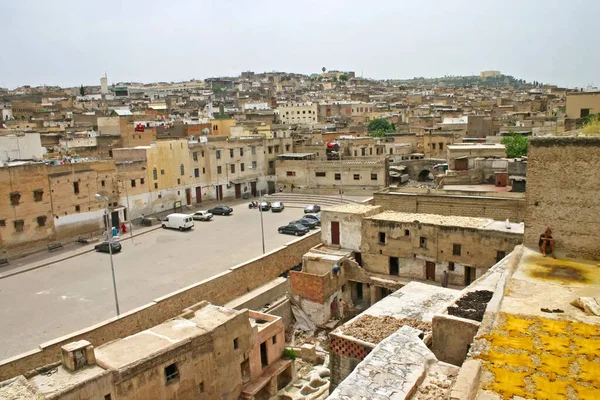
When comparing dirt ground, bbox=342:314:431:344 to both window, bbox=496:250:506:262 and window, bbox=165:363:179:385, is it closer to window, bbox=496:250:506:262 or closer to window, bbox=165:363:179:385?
window, bbox=165:363:179:385

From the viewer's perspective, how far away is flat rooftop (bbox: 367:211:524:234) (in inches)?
905

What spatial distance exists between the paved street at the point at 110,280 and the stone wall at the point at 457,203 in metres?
7.07

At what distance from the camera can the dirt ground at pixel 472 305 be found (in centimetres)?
1400

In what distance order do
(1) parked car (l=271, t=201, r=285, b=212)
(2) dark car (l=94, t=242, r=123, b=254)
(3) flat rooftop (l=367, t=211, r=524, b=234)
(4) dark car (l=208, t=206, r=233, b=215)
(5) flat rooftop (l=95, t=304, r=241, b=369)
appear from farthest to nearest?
(1) parked car (l=271, t=201, r=285, b=212) → (4) dark car (l=208, t=206, r=233, b=215) → (2) dark car (l=94, t=242, r=123, b=254) → (3) flat rooftop (l=367, t=211, r=524, b=234) → (5) flat rooftop (l=95, t=304, r=241, b=369)

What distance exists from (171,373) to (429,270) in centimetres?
1372

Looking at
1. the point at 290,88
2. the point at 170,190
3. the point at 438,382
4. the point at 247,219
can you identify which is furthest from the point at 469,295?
the point at 290,88

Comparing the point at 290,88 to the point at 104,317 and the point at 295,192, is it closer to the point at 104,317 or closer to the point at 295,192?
the point at 295,192

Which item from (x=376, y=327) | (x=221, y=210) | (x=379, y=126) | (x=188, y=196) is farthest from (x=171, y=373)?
(x=379, y=126)

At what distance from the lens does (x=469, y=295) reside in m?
15.2

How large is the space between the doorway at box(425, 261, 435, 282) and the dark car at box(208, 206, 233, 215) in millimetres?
18761

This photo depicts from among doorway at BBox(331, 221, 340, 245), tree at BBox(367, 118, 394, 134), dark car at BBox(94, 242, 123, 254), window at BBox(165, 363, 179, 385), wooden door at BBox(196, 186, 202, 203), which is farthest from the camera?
tree at BBox(367, 118, 394, 134)

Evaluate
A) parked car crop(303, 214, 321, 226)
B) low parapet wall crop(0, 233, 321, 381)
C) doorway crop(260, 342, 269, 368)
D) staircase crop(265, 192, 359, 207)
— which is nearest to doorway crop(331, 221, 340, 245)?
low parapet wall crop(0, 233, 321, 381)

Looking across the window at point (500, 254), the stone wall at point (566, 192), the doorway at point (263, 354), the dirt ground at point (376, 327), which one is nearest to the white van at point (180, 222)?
the doorway at point (263, 354)

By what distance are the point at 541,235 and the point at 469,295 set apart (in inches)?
109
